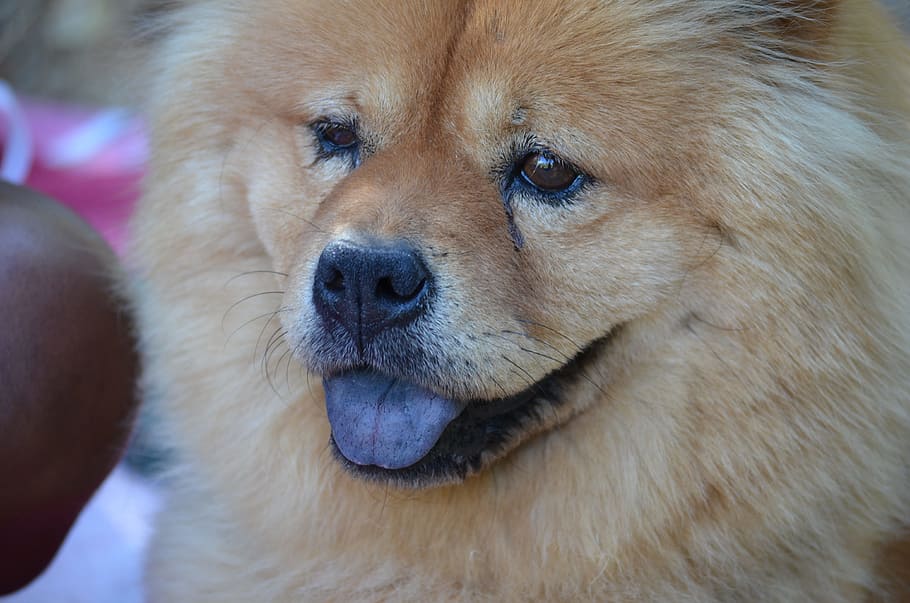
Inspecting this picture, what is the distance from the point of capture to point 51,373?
104 inches

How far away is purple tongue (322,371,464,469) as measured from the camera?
213cm

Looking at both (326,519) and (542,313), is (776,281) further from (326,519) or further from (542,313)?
(326,519)

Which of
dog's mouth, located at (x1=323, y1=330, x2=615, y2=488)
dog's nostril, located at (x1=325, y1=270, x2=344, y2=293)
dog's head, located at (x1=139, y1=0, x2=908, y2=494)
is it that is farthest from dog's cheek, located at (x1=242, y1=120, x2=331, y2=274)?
dog's mouth, located at (x1=323, y1=330, x2=615, y2=488)

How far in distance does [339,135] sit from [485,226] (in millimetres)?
443

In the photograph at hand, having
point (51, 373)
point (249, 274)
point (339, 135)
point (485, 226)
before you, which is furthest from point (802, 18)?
point (51, 373)

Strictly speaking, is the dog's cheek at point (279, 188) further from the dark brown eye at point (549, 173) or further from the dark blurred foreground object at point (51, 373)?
the dark blurred foreground object at point (51, 373)

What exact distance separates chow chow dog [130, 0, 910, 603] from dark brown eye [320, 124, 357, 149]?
0.01 meters

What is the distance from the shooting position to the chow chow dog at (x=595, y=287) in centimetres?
208

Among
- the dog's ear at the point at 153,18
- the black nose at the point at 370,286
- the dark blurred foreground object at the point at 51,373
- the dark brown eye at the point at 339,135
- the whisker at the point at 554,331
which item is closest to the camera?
the black nose at the point at 370,286

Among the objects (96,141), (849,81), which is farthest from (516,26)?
(96,141)

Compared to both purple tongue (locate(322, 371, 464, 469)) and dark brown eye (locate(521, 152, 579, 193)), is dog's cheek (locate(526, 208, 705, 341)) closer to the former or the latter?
dark brown eye (locate(521, 152, 579, 193))

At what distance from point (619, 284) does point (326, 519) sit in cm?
88

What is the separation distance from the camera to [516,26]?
6.91ft

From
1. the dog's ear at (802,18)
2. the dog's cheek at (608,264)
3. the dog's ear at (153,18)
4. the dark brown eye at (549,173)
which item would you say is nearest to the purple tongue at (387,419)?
the dog's cheek at (608,264)
